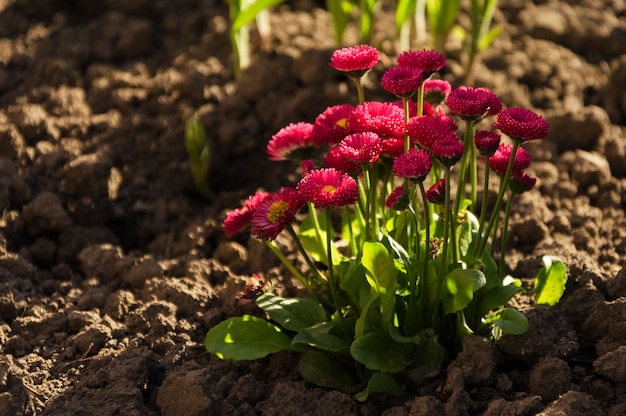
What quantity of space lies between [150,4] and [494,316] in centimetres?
258

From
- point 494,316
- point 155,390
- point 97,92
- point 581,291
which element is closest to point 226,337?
point 155,390

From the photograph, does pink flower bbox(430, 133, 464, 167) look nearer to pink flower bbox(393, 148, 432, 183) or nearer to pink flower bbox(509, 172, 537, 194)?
pink flower bbox(393, 148, 432, 183)

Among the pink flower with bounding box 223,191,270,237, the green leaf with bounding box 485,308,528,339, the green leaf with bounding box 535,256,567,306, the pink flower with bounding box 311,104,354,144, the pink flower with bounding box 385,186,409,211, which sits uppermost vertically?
the pink flower with bounding box 311,104,354,144

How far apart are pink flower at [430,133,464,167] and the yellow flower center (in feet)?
1.25

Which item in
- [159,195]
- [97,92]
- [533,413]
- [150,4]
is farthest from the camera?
[150,4]

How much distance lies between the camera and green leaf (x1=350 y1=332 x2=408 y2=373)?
2.16m

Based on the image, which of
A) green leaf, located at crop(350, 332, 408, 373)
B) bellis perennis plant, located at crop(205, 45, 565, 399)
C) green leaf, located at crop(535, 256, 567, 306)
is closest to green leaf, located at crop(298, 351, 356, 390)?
bellis perennis plant, located at crop(205, 45, 565, 399)

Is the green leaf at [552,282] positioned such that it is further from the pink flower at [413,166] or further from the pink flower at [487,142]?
the pink flower at [413,166]

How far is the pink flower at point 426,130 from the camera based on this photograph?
82.8 inches

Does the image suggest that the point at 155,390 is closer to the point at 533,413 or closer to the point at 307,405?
the point at 307,405

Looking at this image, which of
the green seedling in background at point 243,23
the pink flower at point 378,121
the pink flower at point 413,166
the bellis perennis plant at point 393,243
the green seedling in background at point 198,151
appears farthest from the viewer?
the green seedling in background at point 243,23

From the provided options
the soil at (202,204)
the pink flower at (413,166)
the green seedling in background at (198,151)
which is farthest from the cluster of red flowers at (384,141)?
the green seedling in background at (198,151)

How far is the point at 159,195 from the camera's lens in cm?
321

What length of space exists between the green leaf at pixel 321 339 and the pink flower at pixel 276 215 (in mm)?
261
